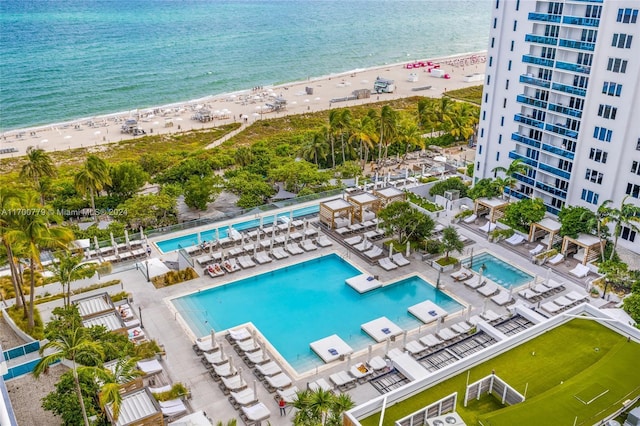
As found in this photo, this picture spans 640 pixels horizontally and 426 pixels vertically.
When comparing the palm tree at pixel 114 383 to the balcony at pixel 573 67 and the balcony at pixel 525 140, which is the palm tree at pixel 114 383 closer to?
the balcony at pixel 525 140

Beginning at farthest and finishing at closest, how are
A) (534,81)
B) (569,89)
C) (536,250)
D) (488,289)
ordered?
(534,81)
(569,89)
(536,250)
(488,289)

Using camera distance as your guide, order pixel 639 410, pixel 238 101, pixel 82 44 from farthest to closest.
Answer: pixel 82 44
pixel 238 101
pixel 639 410

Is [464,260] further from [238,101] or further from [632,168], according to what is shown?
[238,101]

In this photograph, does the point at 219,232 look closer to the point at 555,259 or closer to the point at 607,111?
the point at 555,259

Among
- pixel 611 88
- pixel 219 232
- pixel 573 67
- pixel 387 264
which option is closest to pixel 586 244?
pixel 611 88

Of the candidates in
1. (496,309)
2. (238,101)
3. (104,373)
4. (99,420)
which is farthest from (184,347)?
(238,101)

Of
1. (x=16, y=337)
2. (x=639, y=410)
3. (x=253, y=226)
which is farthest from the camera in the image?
(x=253, y=226)

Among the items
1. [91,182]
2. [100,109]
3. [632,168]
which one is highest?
[632,168]
